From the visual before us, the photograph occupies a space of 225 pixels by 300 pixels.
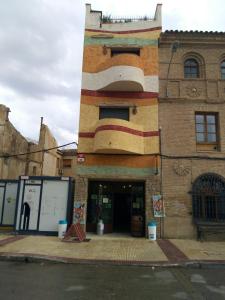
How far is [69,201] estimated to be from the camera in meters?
13.9

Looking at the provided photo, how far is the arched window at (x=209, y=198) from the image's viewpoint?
13.5 m

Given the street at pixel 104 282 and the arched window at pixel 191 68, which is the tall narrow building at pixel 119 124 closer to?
the arched window at pixel 191 68

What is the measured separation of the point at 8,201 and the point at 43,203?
2688mm

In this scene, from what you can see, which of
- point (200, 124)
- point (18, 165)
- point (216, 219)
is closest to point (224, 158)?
point (200, 124)

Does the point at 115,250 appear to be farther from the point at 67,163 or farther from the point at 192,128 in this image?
the point at 67,163

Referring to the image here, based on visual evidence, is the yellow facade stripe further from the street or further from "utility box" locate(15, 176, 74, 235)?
the street

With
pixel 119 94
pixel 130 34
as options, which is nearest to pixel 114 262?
pixel 119 94

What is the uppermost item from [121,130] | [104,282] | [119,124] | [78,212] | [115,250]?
[119,124]

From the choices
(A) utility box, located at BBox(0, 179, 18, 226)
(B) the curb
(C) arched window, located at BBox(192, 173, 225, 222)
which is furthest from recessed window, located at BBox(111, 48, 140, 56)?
(B) the curb

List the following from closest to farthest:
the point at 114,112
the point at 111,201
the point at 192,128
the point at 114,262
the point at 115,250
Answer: the point at 114,262, the point at 115,250, the point at 192,128, the point at 111,201, the point at 114,112

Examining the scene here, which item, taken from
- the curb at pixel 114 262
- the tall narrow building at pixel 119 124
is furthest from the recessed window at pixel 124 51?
the curb at pixel 114 262

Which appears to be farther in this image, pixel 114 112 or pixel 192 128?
pixel 114 112

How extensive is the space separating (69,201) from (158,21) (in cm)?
1164

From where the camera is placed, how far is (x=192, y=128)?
14.6 meters
